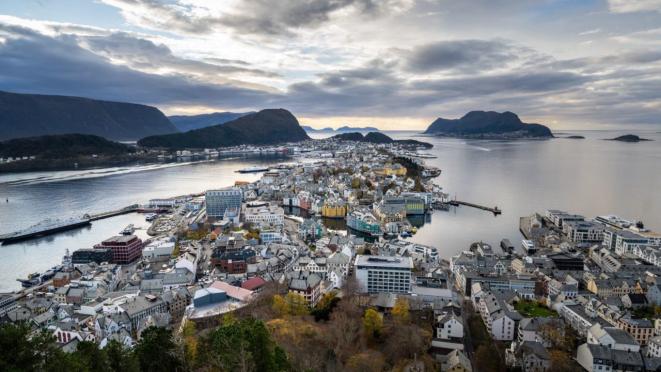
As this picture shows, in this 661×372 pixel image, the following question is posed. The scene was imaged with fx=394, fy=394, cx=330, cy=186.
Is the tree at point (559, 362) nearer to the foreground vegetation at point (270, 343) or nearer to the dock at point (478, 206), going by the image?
the foreground vegetation at point (270, 343)

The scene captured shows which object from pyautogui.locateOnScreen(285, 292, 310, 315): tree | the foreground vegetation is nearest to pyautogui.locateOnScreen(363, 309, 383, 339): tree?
the foreground vegetation

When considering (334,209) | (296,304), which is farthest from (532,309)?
(334,209)

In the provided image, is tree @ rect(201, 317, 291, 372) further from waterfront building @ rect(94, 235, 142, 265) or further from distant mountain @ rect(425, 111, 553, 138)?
distant mountain @ rect(425, 111, 553, 138)

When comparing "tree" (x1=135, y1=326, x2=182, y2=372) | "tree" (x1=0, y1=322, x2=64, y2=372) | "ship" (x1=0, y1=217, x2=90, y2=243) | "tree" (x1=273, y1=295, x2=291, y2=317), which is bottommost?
"ship" (x1=0, y1=217, x2=90, y2=243)

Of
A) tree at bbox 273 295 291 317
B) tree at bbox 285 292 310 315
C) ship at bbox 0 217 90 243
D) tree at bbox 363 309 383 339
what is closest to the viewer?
tree at bbox 363 309 383 339

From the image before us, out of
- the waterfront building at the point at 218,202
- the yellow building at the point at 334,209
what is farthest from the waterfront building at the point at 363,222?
the waterfront building at the point at 218,202

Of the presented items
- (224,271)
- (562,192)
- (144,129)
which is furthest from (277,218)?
(144,129)
